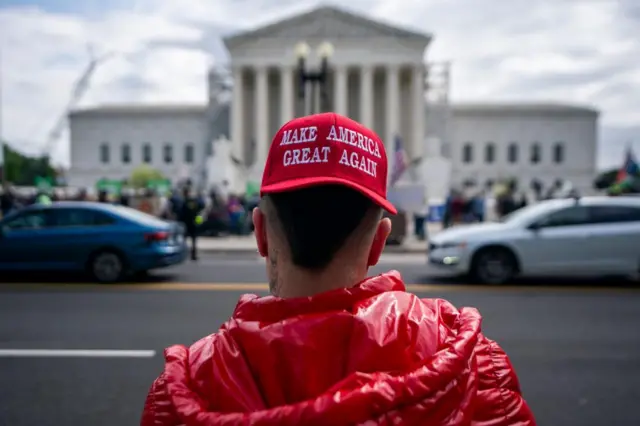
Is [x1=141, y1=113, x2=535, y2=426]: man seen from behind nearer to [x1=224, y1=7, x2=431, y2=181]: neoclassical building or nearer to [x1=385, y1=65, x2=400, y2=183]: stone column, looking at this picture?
[x1=224, y1=7, x2=431, y2=181]: neoclassical building

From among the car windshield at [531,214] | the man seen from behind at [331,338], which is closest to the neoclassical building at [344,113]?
the car windshield at [531,214]

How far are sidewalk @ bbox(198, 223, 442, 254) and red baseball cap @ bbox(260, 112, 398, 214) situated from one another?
17.2 m

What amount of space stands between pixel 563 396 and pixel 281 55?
59.8 metres

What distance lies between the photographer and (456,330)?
1.35 meters

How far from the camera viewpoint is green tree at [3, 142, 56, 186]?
9919cm

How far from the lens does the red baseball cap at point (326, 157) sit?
126 cm

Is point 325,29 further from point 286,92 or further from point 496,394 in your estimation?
point 496,394

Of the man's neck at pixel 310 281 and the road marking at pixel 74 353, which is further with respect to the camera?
the road marking at pixel 74 353

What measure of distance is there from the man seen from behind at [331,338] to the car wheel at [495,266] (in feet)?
33.0

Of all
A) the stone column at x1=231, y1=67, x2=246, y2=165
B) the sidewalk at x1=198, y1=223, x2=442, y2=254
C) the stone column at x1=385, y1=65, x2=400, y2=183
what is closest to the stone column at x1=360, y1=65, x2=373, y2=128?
the stone column at x1=385, y1=65, x2=400, y2=183

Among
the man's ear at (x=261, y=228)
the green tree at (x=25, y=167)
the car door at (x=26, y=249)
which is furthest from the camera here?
the green tree at (x=25, y=167)

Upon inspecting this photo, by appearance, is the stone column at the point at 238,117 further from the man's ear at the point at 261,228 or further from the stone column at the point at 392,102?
the man's ear at the point at 261,228

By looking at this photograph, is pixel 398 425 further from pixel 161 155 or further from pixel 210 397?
pixel 161 155

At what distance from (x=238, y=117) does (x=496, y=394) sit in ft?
214
